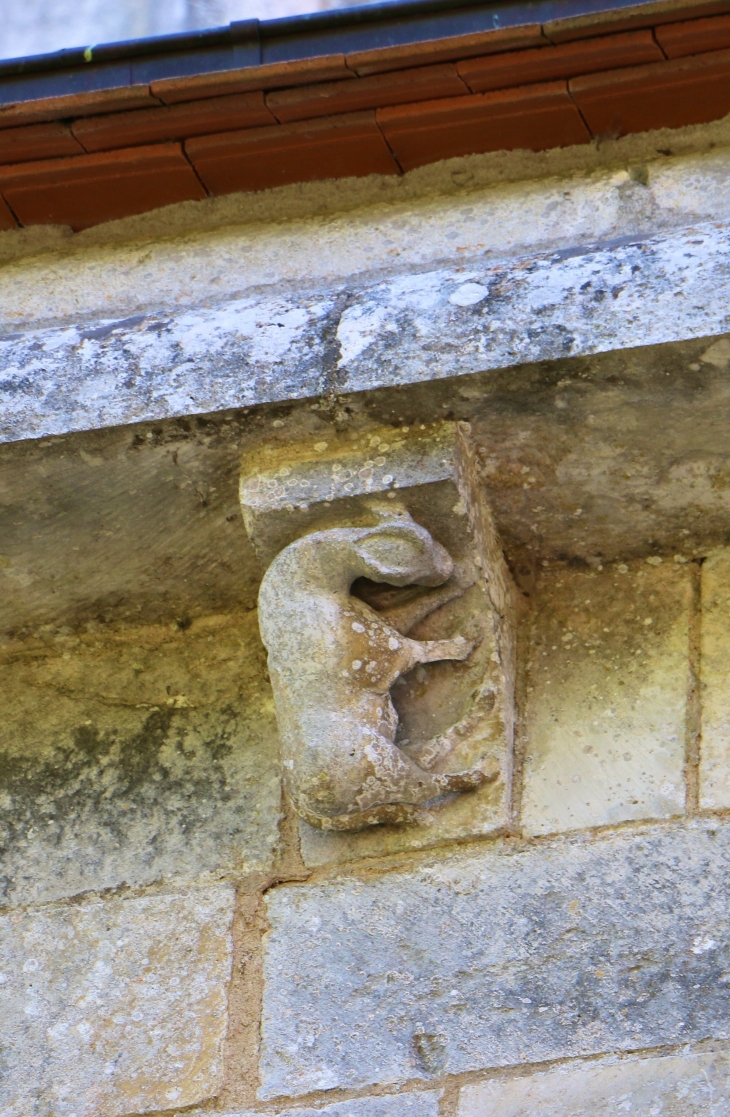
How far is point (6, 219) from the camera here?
257cm

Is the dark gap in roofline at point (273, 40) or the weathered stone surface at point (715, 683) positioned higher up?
the dark gap in roofline at point (273, 40)

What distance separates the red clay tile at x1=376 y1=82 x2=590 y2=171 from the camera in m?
2.32

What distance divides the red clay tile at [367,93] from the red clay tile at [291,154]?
0.03 m

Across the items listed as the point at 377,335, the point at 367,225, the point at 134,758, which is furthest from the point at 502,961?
the point at 367,225

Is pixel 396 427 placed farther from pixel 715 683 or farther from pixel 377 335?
pixel 715 683

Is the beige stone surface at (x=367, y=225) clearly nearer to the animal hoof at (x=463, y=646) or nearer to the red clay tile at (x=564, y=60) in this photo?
the red clay tile at (x=564, y=60)

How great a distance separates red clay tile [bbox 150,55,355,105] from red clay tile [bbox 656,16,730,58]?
1.83 feet

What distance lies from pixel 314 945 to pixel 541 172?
1483 millimetres

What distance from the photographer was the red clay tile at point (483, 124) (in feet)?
7.63

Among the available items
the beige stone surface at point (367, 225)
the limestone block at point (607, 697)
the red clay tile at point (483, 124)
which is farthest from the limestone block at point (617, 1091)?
the red clay tile at point (483, 124)

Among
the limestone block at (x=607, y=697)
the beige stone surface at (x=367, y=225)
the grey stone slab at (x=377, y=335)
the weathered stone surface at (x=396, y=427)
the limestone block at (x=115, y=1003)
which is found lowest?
the limestone block at (x=115, y=1003)

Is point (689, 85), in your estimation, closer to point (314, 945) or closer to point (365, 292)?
point (365, 292)

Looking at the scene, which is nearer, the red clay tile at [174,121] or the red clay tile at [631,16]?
the red clay tile at [631,16]

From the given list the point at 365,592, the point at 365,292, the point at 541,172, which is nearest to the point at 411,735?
the point at 365,592
